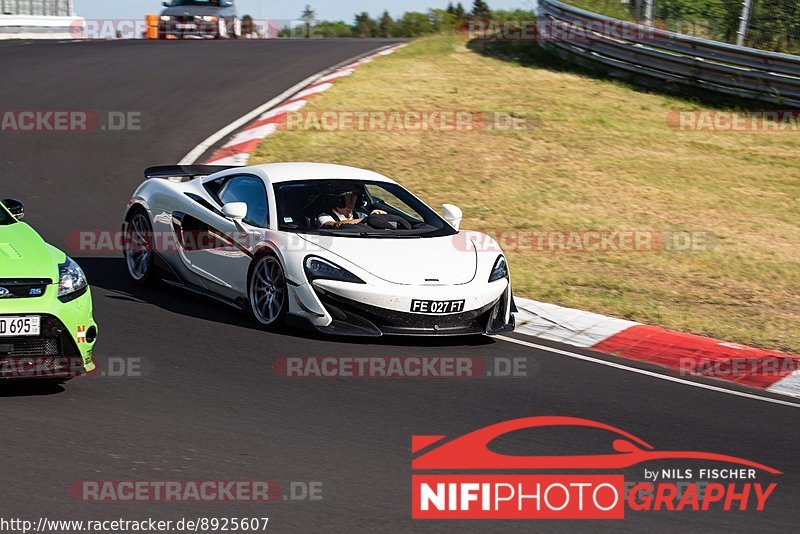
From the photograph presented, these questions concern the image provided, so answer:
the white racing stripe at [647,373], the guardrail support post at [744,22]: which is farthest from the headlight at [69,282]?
the guardrail support post at [744,22]

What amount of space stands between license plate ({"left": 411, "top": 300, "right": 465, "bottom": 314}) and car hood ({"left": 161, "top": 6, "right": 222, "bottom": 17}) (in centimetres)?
2259

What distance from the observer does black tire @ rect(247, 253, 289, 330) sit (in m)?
8.86

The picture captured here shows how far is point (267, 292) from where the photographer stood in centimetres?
909

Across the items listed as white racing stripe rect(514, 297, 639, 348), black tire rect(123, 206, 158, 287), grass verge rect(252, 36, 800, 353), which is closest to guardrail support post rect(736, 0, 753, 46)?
grass verge rect(252, 36, 800, 353)

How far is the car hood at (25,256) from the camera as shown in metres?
6.70

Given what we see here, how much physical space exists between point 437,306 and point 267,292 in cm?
139

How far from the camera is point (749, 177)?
16781 millimetres

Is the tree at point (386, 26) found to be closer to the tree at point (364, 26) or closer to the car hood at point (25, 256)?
the tree at point (364, 26)

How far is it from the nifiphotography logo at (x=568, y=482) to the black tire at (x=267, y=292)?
2.58 meters

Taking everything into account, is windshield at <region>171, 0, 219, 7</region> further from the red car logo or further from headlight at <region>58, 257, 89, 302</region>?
the red car logo

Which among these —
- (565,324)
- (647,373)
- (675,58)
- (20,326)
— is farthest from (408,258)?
(675,58)

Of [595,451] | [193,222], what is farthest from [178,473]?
[193,222]

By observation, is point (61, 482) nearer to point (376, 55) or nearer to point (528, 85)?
point (528, 85)

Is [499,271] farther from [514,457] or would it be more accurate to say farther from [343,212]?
→ [514,457]
